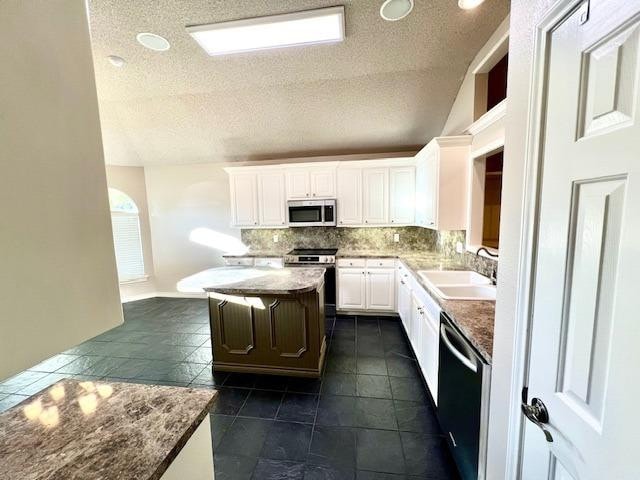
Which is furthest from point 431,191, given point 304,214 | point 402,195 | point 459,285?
point 304,214

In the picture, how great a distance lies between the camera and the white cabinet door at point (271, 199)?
4.58 m

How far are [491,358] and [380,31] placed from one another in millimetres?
2768

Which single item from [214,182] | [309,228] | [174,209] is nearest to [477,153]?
[309,228]

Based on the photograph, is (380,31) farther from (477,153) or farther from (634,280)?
(634,280)

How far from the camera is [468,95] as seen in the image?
3006mm

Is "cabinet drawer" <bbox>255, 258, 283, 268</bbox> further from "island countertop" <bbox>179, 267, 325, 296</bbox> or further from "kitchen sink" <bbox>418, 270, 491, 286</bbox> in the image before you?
"kitchen sink" <bbox>418, 270, 491, 286</bbox>

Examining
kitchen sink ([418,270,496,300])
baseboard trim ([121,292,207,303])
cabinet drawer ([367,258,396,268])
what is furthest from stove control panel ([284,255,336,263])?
baseboard trim ([121,292,207,303])

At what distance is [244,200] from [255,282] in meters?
2.50

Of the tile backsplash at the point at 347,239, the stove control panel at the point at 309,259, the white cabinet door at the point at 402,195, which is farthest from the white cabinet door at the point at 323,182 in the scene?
the stove control panel at the point at 309,259

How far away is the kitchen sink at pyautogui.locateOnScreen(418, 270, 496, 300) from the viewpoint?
7.34ft

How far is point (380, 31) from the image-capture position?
2.49 meters

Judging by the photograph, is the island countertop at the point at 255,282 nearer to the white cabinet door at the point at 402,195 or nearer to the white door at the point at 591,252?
the white door at the point at 591,252

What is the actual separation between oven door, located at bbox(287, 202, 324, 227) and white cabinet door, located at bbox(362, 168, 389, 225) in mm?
739

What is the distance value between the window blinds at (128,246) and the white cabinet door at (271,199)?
8.71 feet
